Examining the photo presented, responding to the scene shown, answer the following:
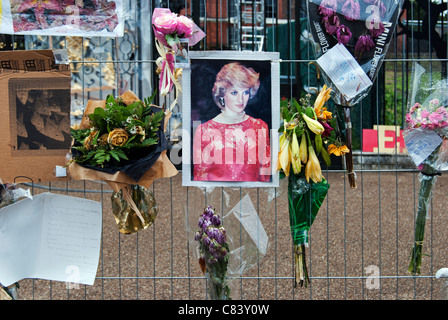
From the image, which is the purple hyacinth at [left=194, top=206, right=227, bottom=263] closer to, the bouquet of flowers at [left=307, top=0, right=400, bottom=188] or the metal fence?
the metal fence

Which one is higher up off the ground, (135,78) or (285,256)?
(135,78)

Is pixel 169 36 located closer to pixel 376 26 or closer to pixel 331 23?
pixel 331 23

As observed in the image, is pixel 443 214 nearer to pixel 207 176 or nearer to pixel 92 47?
pixel 207 176

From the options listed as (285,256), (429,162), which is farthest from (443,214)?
(429,162)

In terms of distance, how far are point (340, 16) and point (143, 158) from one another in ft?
3.64

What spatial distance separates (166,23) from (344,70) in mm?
845

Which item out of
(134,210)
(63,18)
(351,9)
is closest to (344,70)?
(351,9)

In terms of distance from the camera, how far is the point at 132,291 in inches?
171

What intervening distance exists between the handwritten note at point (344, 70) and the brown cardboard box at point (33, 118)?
46.4 inches

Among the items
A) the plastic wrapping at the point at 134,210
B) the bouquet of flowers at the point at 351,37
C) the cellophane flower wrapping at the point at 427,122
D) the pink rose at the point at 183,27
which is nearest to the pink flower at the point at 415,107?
the cellophane flower wrapping at the point at 427,122

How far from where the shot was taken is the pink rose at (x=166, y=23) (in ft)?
7.57

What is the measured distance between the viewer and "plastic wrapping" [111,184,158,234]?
99.6 inches

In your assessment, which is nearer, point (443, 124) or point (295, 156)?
point (295, 156)

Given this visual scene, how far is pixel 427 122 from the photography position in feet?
9.39
